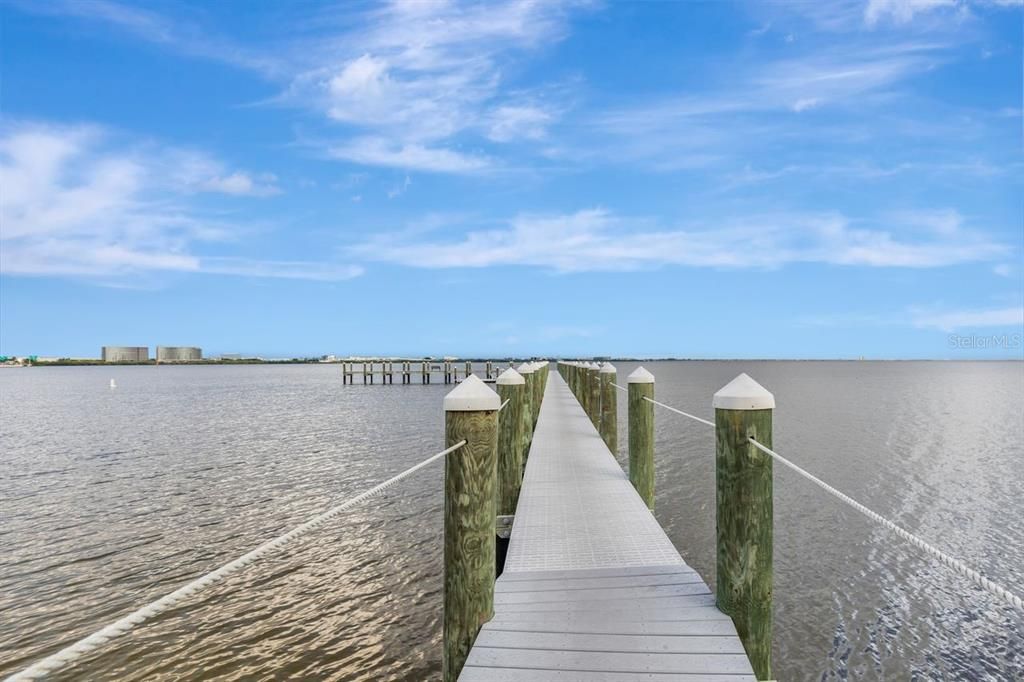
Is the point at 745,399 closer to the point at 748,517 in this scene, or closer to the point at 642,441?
the point at 748,517

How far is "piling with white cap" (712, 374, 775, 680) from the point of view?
136 inches

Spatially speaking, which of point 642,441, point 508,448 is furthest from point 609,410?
point 508,448

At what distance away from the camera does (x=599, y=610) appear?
13.2ft

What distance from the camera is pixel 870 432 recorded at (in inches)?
966

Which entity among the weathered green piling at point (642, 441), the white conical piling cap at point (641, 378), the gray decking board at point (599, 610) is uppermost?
the white conical piling cap at point (641, 378)

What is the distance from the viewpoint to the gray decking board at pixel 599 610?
131 inches

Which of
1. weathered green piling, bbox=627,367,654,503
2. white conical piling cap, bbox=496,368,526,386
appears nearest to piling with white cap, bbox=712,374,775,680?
weathered green piling, bbox=627,367,654,503

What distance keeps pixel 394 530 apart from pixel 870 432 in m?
22.2

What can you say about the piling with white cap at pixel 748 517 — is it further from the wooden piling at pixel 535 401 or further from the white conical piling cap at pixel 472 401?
the wooden piling at pixel 535 401

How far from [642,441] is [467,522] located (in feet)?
14.1

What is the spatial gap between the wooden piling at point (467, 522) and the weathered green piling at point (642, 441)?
13.6ft

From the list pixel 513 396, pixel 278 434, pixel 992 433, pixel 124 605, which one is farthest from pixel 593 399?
pixel 992 433

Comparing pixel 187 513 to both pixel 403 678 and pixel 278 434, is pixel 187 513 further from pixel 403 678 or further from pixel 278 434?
pixel 278 434

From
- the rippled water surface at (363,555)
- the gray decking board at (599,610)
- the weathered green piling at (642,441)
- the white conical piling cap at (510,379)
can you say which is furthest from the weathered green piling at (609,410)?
the gray decking board at (599,610)
